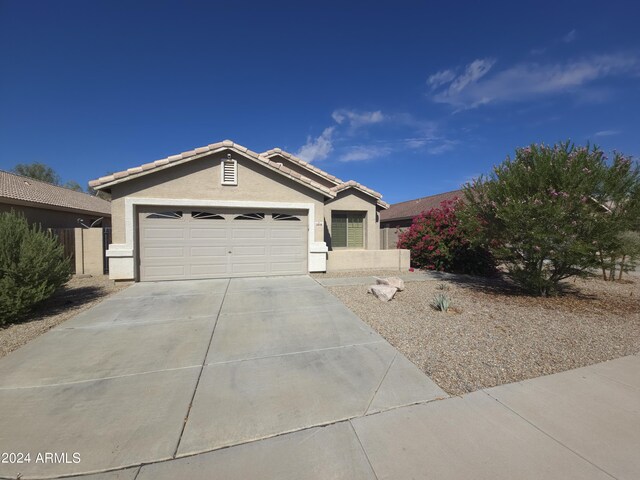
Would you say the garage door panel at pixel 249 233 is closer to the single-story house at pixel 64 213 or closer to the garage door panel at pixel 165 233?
the garage door panel at pixel 165 233

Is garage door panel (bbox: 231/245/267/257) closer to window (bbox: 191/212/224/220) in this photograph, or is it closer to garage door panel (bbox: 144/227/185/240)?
window (bbox: 191/212/224/220)

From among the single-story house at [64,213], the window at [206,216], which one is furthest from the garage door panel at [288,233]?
the single-story house at [64,213]

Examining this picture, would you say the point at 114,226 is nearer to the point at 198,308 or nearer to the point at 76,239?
the point at 76,239

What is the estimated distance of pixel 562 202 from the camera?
247 inches

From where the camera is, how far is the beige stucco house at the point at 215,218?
9109mm

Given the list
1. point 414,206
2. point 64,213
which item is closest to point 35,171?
point 64,213

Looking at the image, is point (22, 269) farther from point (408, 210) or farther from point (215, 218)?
point (408, 210)

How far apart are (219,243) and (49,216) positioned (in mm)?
13690

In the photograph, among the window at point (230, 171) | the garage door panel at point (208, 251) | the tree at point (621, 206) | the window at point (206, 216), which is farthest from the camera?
the window at point (230, 171)

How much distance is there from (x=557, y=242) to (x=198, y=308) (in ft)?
28.1

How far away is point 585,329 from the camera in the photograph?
5113mm

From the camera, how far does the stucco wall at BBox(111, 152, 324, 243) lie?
9125mm

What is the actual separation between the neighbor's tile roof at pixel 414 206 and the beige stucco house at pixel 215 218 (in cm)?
1429

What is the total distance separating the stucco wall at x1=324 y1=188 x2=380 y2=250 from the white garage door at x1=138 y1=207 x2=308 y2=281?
11.2 ft
